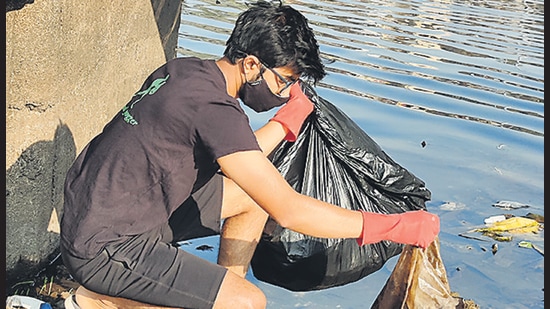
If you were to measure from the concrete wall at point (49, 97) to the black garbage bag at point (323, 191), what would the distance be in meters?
0.85

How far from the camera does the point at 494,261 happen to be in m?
3.94

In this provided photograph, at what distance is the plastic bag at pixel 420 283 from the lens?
8.95ft

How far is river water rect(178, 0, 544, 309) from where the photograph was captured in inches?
149

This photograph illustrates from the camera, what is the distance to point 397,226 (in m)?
2.51

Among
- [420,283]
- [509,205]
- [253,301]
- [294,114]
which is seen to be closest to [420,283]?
[420,283]

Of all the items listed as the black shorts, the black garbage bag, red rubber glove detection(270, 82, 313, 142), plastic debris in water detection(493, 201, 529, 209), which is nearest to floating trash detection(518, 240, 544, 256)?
plastic debris in water detection(493, 201, 529, 209)

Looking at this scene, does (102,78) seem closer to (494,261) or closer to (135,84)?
(135,84)

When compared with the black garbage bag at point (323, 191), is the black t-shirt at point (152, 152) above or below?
above

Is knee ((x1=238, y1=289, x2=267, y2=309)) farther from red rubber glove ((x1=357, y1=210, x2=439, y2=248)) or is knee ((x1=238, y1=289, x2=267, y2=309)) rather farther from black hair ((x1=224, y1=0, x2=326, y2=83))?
black hair ((x1=224, y1=0, x2=326, y2=83))

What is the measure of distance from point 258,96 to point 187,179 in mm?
356

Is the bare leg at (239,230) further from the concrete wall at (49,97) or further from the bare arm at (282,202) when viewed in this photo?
the concrete wall at (49,97)

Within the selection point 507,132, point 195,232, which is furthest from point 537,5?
point 195,232

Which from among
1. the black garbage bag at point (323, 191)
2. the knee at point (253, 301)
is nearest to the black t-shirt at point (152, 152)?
the knee at point (253, 301)

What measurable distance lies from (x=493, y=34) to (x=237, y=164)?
10.0 metres
